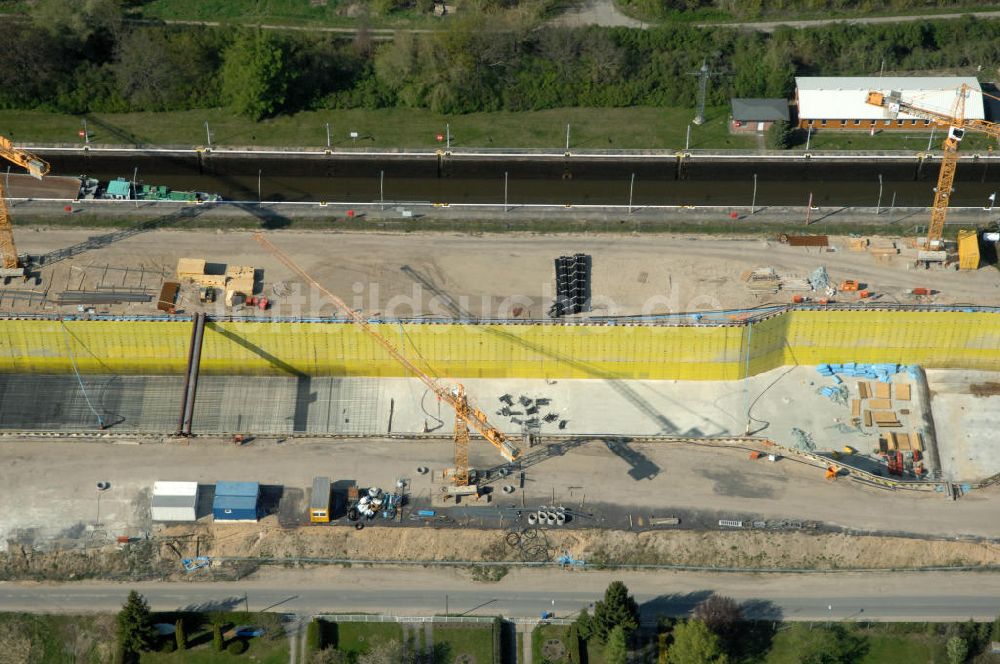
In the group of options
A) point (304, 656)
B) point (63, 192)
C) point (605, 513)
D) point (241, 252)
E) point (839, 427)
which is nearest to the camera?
point (304, 656)

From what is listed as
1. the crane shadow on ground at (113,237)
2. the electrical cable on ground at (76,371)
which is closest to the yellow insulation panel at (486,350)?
the electrical cable on ground at (76,371)

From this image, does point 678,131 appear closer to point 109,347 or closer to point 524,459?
point 524,459

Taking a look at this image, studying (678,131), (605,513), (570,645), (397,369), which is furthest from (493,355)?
(678,131)

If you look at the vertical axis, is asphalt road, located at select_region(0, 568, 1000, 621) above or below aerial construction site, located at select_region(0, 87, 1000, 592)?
below

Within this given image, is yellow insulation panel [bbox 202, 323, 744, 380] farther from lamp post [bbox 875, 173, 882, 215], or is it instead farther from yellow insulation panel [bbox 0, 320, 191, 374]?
lamp post [bbox 875, 173, 882, 215]

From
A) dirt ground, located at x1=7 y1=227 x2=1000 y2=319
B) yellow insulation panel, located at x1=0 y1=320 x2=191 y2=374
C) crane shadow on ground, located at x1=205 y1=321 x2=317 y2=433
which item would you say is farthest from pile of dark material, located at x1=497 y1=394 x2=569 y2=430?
yellow insulation panel, located at x1=0 y1=320 x2=191 y2=374

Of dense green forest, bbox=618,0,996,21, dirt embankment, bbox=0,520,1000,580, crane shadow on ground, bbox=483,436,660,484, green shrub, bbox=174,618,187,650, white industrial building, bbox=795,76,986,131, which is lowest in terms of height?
green shrub, bbox=174,618,187,650
